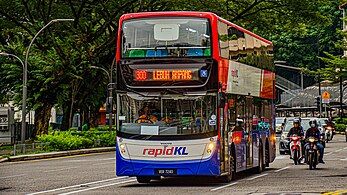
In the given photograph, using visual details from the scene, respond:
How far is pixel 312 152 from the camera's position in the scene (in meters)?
27.9

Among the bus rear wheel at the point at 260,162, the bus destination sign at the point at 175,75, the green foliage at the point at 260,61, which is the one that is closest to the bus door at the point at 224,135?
the bus destination sign at the point at 175,75

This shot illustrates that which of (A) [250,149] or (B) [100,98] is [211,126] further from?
(B) [100,98]

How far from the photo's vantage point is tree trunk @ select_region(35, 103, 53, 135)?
2017 inches

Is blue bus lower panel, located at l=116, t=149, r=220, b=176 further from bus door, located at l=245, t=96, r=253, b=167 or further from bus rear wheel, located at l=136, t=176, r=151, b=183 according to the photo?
bus door, located at l=245, t=96, r=253, b=167

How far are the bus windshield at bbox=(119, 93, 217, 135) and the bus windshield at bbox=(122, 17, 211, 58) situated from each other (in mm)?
1055

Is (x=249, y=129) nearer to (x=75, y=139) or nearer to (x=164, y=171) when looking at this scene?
(x=164, y=171)

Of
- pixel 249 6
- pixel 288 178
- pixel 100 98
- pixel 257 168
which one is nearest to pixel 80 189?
pixel 288 178

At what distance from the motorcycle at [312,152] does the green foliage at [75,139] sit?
19.1 meters

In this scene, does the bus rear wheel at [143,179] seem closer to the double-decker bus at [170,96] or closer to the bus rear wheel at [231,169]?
the double-decker bus at [170,96]

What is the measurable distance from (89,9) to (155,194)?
30.7 meters

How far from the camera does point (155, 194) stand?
18.8 metres

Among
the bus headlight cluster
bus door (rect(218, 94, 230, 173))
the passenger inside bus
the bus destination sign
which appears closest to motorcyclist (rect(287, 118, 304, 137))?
bus door (rect(218, 94, 230, 173))

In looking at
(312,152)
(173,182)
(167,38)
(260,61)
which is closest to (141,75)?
(167,38)

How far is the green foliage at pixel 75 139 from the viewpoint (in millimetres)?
44456
